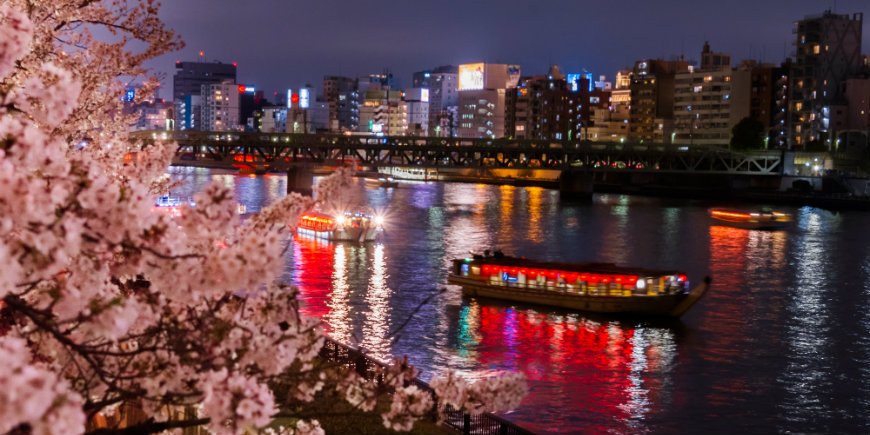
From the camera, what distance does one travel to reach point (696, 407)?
46.1ft

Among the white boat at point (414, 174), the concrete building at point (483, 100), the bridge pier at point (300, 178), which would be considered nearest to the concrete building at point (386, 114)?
the concrete building at point (483, 100)

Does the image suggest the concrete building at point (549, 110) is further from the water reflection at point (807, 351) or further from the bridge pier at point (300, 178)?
the water reflection at point (807, 351)

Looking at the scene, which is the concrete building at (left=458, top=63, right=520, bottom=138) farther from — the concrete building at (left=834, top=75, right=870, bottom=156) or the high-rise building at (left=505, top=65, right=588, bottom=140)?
the concrete building at (left=834, top=75, right=870, bottom=156)

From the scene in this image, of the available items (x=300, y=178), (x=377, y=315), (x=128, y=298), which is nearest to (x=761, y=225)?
(x=300, y=178)

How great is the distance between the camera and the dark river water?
13.9 meters

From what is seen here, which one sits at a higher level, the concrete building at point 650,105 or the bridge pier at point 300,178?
the concrete building at point 650,105

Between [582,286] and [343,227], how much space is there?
13623 millimetres

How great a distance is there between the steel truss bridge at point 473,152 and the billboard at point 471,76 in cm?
6900

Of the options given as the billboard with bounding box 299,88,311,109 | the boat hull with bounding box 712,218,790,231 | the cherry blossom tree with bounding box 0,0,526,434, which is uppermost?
the billboard with bounding box 299,88,311,109

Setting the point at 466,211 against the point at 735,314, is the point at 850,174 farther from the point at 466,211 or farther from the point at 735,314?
the point at 735,314

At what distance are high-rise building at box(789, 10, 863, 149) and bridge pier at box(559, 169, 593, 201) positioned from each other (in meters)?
20.8

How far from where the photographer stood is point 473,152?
55719 mm

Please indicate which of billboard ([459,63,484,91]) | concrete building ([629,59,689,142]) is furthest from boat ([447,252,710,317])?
billboard ([459,63,484,91])

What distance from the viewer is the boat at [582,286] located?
2086cm
